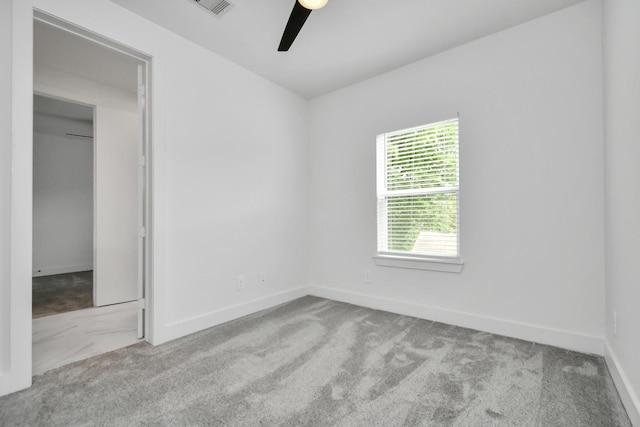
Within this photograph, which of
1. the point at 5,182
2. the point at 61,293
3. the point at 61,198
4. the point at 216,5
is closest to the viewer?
the point at 5,182

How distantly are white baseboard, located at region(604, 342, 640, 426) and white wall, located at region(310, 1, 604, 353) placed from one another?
11.9 inches

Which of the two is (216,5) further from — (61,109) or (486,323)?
(61,109)

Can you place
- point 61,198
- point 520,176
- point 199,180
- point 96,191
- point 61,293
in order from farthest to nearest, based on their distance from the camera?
1. point 61,198
2. point 61,293
3. point 96,191
4. point 199,180
5. point 520,176

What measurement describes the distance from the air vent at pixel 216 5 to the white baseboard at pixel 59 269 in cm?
593

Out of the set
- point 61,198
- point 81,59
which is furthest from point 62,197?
point 81,59

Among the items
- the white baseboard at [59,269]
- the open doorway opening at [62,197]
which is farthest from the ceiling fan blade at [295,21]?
the white baseboard at [59,269]

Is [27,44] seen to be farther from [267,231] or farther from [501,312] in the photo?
[501,312]

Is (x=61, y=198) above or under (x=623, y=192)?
above

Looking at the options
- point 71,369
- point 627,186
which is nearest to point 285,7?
point 627,186

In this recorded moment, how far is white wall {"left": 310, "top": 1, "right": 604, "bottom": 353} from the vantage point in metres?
2.29

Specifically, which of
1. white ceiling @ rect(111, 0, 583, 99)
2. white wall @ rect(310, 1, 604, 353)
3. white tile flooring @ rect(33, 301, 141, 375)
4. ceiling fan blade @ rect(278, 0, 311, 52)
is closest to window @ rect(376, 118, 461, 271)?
white wall @ rect(310, 1, 604, 353)

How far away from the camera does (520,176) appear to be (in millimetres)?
2557

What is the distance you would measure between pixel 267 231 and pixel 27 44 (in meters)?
2.41

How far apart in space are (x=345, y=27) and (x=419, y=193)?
5.54ft
